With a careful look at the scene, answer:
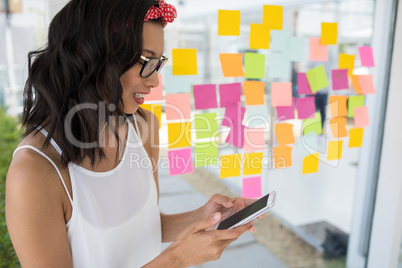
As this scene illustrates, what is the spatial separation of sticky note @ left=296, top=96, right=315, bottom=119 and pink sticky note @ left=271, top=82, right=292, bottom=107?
7 cm

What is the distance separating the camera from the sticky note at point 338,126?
1.63 m

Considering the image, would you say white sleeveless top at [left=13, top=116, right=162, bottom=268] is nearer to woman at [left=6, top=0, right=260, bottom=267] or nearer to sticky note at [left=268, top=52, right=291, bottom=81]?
woman at [left=6, top=0, right=260, bottom=267]

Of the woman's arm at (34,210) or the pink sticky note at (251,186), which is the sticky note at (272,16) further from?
the woman's arm at (34,210)

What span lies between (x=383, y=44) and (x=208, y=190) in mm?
1373

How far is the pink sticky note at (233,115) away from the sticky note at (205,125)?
0.23 feet

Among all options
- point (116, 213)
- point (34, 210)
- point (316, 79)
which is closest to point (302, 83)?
point (316, 79)

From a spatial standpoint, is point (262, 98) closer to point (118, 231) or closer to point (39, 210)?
point (118, 231)

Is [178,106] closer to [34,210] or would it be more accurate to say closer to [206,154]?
[206,154]

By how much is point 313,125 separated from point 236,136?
0.41 metres

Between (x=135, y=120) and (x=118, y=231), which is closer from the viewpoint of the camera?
(x=118, y=231)

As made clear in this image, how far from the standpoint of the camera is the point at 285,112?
1.50 meters

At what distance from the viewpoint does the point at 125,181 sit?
0.93m

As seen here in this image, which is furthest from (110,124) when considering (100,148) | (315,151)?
(315,151)

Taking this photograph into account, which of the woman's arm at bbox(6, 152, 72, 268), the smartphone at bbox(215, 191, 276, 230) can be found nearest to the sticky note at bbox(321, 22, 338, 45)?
the smartphone at bbox(215, 191, 276, 230)
